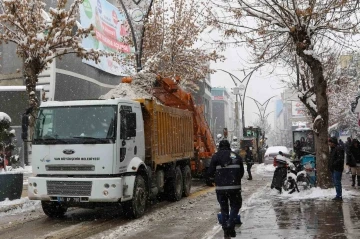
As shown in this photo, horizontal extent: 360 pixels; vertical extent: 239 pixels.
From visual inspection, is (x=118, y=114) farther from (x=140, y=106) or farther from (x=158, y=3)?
(x=158, y=3)

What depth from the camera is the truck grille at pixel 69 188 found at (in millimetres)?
10391

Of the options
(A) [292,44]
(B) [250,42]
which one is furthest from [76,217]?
(A) [292,44]

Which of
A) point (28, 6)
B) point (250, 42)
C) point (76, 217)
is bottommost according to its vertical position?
point (76, 217)

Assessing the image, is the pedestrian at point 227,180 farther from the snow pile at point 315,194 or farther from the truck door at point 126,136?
the snow pile at point 315,194

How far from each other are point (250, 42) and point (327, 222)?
6516 mm

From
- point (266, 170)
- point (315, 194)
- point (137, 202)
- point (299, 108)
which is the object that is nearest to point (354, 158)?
point (315, 194)

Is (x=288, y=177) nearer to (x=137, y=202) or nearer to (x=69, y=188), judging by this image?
(x=137, y=202)

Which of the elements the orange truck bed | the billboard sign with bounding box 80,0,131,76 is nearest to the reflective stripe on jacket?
the orange truck bed

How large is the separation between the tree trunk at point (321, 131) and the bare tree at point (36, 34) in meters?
7.27

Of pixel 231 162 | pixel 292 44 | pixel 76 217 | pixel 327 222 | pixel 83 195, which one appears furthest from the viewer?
pixel 292 44

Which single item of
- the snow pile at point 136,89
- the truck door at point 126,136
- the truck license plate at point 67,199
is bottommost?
the truck license plate at point 67,199

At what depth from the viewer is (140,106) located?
12.1m

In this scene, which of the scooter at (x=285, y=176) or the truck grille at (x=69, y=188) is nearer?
the truck grille at (x=69, y=188)

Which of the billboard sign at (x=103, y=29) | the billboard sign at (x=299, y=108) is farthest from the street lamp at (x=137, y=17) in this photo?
the billboard sign at (x=299, y=108)
